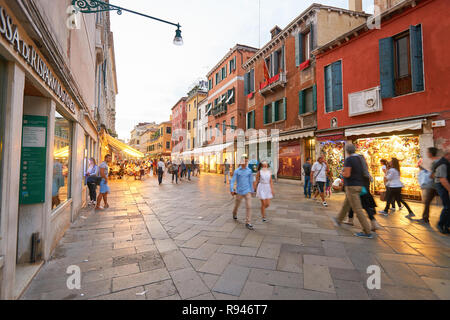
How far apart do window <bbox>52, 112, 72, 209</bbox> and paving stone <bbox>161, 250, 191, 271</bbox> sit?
7.86 feet

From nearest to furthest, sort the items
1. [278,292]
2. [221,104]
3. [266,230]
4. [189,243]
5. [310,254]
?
[278,292] → [310,254] → [189,243] → [266,230] → [221,104]

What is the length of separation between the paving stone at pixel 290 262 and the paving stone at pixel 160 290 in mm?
1420

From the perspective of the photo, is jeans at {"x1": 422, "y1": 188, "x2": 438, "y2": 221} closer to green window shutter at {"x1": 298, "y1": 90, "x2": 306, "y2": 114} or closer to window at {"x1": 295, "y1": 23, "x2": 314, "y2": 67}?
green window shutter at {"x1": 298, "y1": 90, "x2": 306, "y2": 114}

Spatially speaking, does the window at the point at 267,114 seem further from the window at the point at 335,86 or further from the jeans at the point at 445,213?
the jeans at the point at 445,213

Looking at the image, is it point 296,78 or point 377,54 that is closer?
point 377,54

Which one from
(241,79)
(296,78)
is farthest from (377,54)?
(241,79)

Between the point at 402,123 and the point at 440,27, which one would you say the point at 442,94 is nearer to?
the point at 402,123

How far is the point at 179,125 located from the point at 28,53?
4005cm

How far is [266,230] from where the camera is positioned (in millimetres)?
4668

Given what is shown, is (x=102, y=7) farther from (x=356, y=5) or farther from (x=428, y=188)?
(x=356, y=5)

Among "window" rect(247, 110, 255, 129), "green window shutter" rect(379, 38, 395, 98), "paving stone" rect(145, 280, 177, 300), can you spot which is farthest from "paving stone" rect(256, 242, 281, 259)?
"window" rect(247, 110, 255, 129)

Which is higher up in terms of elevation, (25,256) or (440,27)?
(440,27)

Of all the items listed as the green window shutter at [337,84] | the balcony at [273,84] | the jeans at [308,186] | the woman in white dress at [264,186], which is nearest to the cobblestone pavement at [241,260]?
the woman in white dress at [264,186]
